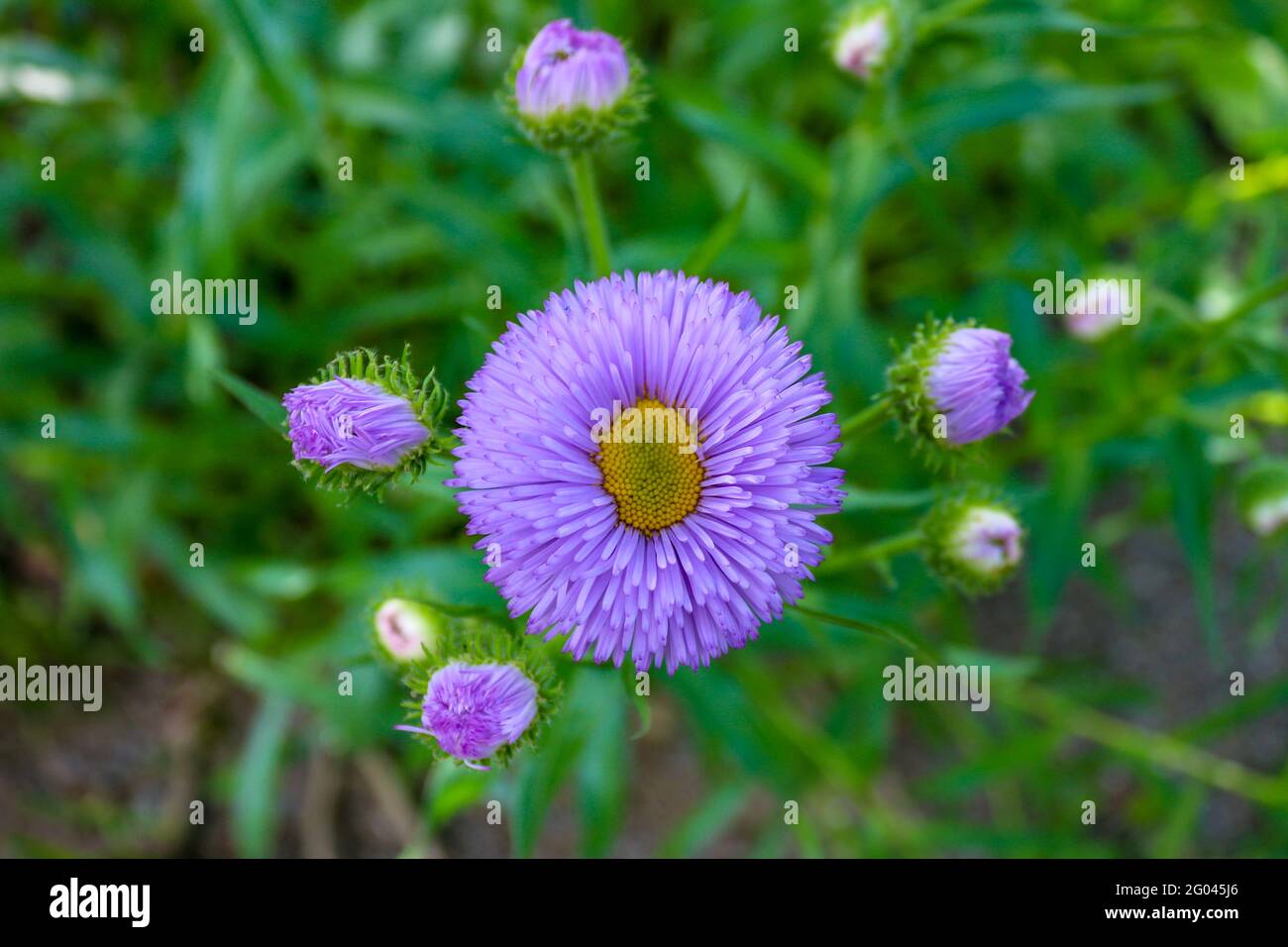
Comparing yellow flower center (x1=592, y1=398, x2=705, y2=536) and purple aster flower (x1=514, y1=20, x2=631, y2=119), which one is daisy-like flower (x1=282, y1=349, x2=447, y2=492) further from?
purple aster flower (x1=514, y1=20, x2=631, y2=119)

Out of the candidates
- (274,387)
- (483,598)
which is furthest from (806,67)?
(483,598)

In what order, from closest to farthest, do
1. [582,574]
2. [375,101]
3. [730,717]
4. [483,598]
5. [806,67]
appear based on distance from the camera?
[582,574]
[483,598]
[730,717]
[375,101]
[806,67]

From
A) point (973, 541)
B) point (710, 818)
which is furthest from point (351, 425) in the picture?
point (710, 818)

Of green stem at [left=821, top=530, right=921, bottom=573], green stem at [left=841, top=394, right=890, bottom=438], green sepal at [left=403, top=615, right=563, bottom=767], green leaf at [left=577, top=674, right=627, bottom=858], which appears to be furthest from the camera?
green leaf at [left=577, top=674, right=627, bottom=858]

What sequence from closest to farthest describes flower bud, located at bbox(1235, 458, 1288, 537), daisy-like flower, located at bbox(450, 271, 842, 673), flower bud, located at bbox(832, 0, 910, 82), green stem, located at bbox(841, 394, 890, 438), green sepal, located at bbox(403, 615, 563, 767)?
1. daisy-like flower, located at bbox(450, 271, 842, 673)
2. green sepal, located at bbox(403, 615, 563, 767)
3. green stem, located at bbox(841, 394, 890, 438)
4. flower bud, located at bbox(832, 0, 910, 82)
5. flower bud, located at bbox(1235, 458, 1288, 537)

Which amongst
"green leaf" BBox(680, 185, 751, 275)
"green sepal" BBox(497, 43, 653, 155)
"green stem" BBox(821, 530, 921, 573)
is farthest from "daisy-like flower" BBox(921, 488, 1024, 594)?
"green sepal" BBox(497, 43, 653, 155)
